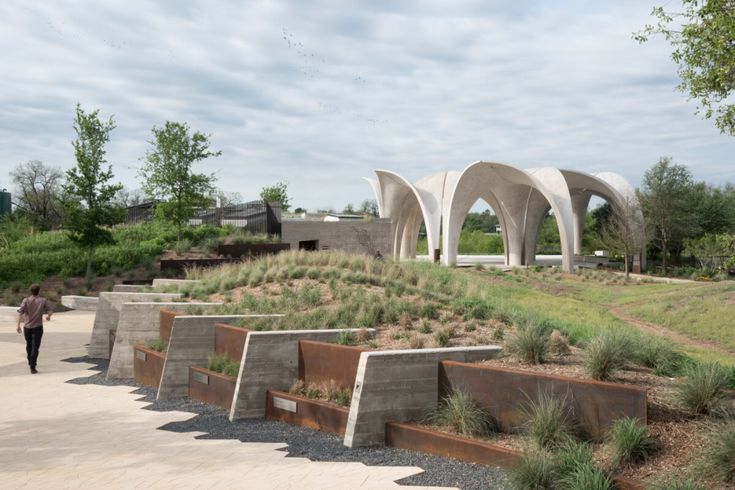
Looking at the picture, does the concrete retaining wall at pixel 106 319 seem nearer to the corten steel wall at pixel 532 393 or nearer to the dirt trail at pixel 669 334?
the corten steel wall at pixel 532 393

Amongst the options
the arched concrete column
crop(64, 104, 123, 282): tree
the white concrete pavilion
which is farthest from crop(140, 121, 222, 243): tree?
the arched concrete column

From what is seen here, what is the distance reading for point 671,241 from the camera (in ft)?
148

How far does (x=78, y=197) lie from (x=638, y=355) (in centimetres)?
2283

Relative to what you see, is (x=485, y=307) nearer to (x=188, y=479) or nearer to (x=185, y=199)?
(x=188, y=479)

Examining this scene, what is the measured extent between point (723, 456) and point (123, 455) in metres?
5.82

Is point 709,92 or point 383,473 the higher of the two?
point 709,92

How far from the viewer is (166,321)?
12992 mm

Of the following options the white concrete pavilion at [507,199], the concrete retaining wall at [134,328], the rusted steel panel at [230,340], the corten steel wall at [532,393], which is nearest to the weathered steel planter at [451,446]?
the corten steel wall at [532,393]

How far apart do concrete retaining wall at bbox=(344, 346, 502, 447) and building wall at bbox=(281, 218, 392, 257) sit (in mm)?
26117

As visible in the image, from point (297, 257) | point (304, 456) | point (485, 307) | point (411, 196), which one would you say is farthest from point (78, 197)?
point (411, 196)

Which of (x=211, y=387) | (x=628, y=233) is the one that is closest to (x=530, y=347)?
(x=211, y=387)

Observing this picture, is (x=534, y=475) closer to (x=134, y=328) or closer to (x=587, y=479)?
(x=587, y=479)

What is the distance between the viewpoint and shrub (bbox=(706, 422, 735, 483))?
16.4 feet

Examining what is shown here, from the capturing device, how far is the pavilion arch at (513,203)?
38.5 m
